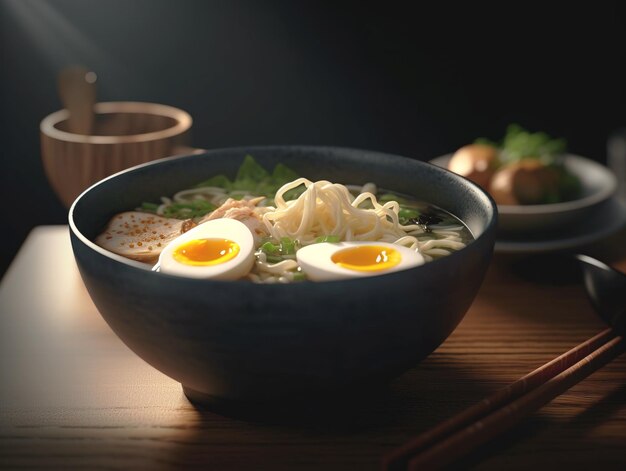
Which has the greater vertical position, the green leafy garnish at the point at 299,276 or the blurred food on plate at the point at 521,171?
the green leafy garnish at the point at 299,276

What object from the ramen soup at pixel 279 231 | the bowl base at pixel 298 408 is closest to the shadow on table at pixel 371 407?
the bowl base at pixel 298 408

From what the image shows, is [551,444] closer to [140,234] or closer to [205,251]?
[205,251]

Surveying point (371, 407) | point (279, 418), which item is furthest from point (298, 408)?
point (371, 407)

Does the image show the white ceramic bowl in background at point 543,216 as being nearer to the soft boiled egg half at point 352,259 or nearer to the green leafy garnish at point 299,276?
the soft boiled egg half at point 352,259

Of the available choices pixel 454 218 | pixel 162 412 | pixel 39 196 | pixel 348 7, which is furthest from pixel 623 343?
pixel 39 196

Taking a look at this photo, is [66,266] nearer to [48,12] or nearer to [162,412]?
[162,412]
